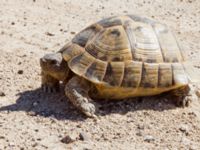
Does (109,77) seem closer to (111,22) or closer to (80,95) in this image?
(80,95)

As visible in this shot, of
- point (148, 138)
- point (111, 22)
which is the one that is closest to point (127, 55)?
point (111, 22)

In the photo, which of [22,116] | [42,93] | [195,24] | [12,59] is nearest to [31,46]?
[12,59]

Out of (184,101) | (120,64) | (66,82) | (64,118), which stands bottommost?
(64,118)

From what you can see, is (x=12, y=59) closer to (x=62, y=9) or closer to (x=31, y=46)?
(x=31, y=46)

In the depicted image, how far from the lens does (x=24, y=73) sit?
7.09m

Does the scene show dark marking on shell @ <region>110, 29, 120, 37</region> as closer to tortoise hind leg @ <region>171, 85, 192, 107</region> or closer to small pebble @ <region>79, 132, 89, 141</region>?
tortoise hind leg @ <region>171, 85, 192, 107</region>

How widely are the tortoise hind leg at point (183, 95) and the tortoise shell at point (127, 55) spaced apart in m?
0.17

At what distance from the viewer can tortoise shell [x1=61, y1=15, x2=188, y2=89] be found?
5.88 meters

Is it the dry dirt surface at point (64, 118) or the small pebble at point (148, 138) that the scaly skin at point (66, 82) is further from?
the small pebble at point (148, 138)

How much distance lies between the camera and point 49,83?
21.4 feet

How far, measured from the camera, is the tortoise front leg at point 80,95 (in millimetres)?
5875

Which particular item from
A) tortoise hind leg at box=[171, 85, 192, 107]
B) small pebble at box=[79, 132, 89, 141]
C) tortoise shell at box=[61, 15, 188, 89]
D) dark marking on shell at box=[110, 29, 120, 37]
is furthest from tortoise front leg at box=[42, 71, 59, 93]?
tortoise hind leg at box=[171, 85, 192, 107]

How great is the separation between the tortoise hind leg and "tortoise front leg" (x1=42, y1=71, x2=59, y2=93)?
1.54 m

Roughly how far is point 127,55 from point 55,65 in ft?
3.00
